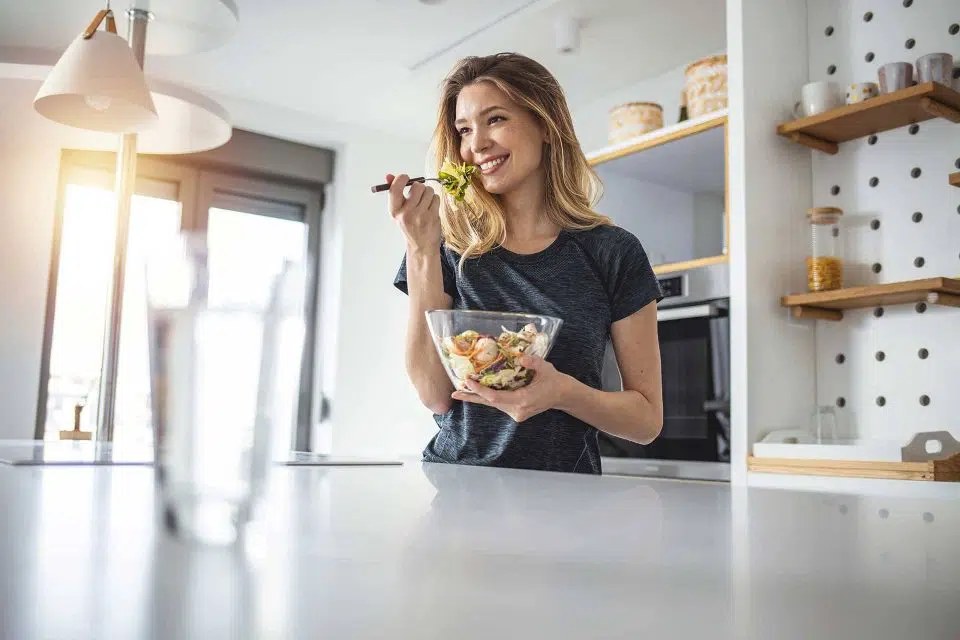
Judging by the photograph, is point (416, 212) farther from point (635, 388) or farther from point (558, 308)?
point (635, 388)

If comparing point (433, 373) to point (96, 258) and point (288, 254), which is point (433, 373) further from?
point (96, 258)

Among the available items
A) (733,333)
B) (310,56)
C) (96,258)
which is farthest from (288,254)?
(96,258)

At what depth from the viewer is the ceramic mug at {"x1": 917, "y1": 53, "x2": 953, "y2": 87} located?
7.05ft

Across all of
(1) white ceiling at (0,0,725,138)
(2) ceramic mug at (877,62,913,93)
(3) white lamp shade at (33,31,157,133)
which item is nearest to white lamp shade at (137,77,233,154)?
(3) white lamp shade at (33,31,157,133)

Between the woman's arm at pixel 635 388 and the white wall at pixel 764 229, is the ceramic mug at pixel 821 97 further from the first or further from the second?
the woman's arm at pixel 635 388

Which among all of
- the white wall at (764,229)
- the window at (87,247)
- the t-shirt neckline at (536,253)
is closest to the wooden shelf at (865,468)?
the white wall at (764,229)

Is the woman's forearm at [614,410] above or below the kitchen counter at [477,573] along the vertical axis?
above

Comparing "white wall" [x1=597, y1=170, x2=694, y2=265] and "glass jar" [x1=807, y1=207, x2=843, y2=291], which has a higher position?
"white wall" [x1=597, y1=170, x2=694, y2=265]

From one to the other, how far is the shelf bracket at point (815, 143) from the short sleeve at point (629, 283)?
1.40m

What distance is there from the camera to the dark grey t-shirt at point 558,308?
49.7 inches

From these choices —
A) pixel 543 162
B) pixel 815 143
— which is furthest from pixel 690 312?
pixel 543 162

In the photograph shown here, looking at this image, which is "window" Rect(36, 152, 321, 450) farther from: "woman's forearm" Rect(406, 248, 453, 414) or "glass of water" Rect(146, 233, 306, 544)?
"glass of water" Rect(146, 233, 306, 544)

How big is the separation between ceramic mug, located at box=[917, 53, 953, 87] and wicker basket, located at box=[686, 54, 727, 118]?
598 millimetres

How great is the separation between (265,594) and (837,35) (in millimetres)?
2823
